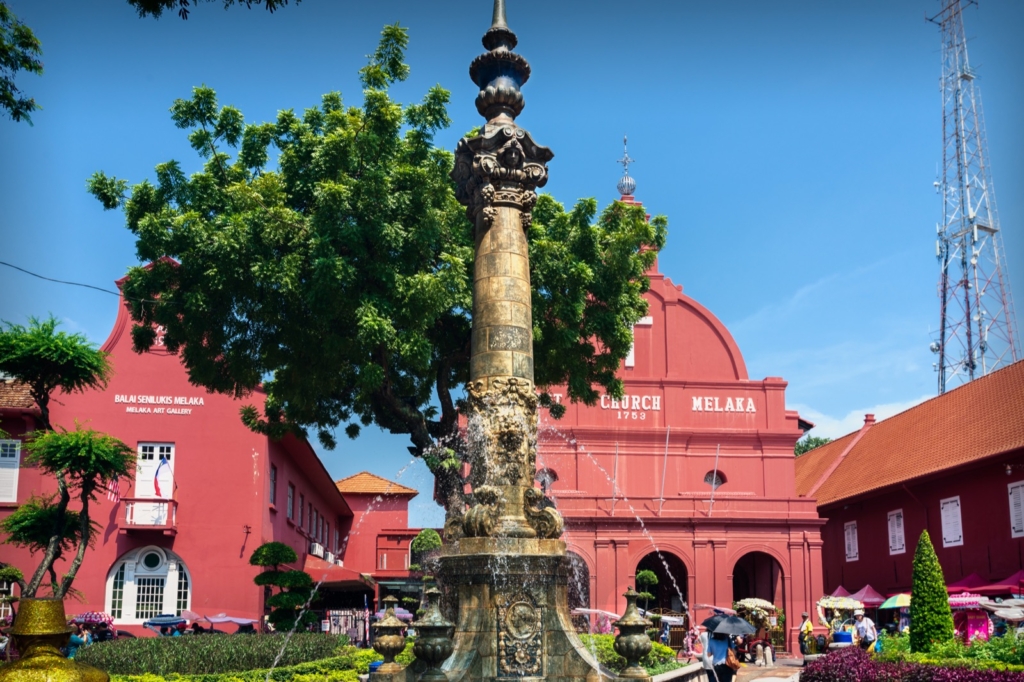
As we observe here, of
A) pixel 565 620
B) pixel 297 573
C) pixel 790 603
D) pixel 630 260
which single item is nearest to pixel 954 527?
pixel 790 603

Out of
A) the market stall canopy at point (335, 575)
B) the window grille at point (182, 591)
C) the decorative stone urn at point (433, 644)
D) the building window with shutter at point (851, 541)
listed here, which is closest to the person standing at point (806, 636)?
the building window with shutter at point (851, 541)

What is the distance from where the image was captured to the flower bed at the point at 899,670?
13672mm

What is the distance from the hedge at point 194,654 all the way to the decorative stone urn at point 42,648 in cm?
1218

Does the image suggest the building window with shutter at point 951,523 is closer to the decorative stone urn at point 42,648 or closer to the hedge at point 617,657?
the hedge at point 617,657

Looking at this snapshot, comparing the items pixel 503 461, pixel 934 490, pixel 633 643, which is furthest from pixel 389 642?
pixel 934 490

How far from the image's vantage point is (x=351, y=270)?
61.4 ft

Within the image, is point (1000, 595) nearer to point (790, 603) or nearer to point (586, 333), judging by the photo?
point (790, 603)

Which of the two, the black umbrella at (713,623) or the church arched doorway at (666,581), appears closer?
the black umbrella at (713,623)

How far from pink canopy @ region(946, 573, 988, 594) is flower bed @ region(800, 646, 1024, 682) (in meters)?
13.2

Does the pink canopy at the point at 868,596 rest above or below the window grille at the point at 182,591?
below

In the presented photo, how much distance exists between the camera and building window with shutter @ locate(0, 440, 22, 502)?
87.4 feet

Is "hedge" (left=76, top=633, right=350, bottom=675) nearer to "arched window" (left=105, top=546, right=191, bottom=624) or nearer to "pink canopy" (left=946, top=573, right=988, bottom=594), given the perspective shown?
"arched window" (left=105, top=546, right=191, bottom=624)

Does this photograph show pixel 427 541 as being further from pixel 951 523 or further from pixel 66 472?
pixel 951 523

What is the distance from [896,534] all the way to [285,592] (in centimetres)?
2174
